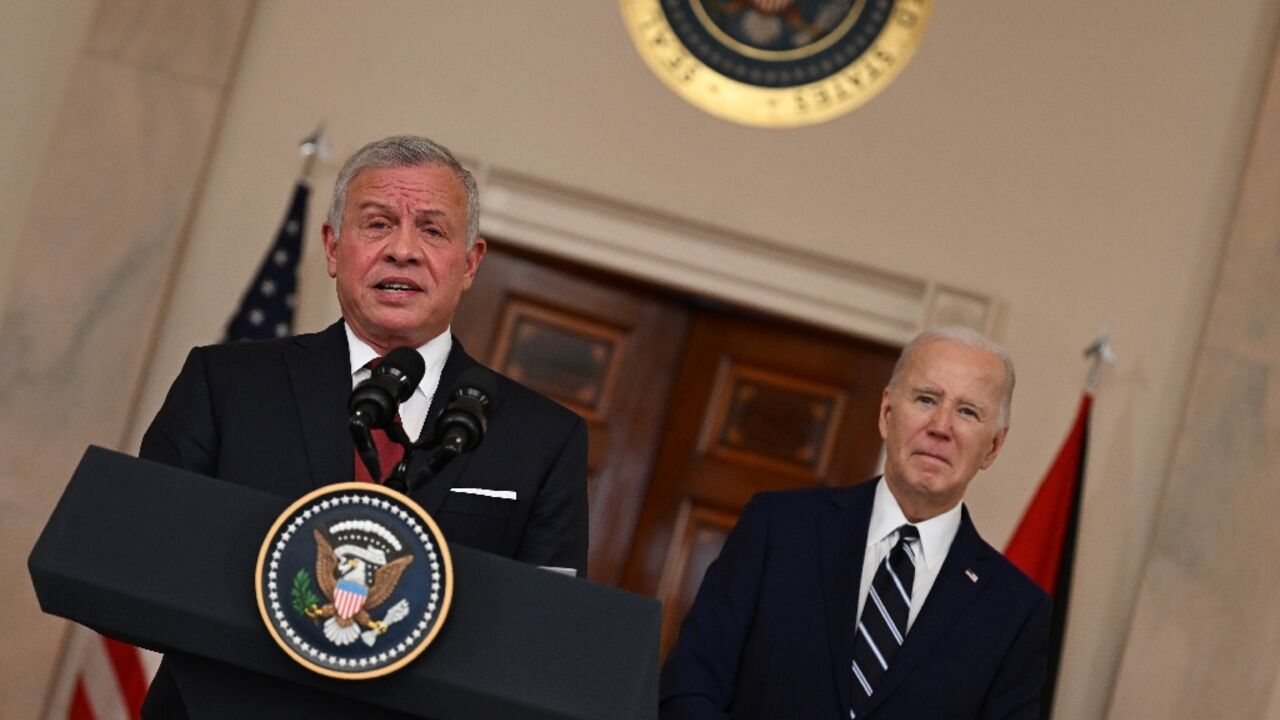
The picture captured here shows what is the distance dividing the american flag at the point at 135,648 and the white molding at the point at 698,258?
74 centimetres

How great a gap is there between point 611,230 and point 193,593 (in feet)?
15.2

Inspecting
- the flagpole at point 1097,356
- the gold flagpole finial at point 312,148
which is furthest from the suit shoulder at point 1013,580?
the gold flagpole finial at point 312,148

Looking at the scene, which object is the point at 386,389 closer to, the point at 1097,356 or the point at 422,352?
the point at 422,352

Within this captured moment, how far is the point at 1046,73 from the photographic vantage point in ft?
21.2

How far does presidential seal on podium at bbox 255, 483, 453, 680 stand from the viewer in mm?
1769

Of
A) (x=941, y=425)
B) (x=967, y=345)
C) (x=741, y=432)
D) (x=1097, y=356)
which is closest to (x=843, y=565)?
(x=941, y=425)

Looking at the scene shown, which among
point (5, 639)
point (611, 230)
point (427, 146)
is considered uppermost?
point (611, 230)

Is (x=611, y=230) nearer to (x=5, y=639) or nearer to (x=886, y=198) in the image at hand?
(x=886, y=198)

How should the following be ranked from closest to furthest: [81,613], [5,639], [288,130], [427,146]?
1. [81,613]
2. [427,146]
3. [5,639]
4. [288,130]

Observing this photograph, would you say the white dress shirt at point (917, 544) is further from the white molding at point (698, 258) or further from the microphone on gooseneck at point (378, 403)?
the white molding at point (698, 258)

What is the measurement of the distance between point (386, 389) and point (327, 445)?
0.41 m

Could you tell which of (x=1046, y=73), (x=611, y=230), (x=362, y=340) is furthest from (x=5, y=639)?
(x=1046, y=73)

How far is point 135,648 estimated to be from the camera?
19.2 ft

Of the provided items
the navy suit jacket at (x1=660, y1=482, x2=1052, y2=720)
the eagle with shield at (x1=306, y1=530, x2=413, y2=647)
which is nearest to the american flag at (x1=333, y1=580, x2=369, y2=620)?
the eagle with shield at (x1=306, y1=530, x2=413, y2=647)
